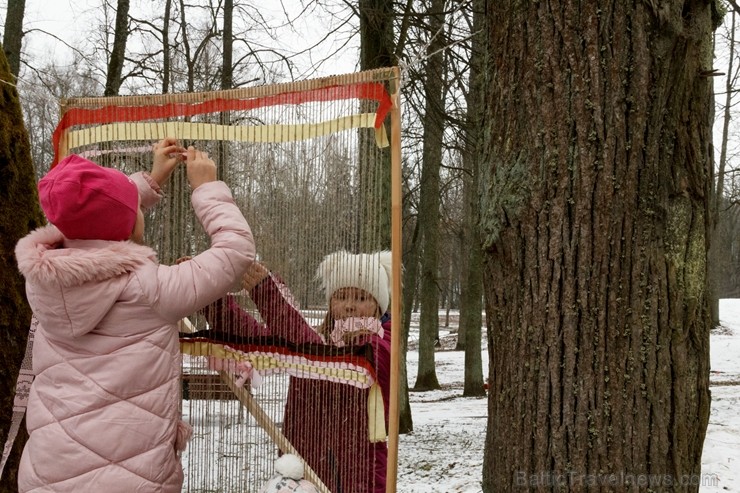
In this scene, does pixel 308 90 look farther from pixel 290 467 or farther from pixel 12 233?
pixel 12 233

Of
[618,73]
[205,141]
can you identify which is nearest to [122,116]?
[205,141]

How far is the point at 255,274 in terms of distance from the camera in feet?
7.58

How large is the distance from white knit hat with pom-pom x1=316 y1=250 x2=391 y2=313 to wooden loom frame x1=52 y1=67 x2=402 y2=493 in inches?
6.1

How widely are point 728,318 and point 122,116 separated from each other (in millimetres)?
26102

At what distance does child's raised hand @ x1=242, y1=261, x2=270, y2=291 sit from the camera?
231cm

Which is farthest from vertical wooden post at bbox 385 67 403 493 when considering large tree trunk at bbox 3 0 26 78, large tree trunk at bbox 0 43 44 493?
large tree trunk at bbox 3 0 26 78

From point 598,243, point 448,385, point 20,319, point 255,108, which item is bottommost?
point 448,385

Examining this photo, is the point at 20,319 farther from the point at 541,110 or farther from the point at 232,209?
the point at 541,110

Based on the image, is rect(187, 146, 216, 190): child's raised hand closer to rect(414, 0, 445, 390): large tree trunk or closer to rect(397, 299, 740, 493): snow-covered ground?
rect(397, 299, 740, 493): snow-covered ground

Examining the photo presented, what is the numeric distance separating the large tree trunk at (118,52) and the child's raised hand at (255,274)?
21.5 ft

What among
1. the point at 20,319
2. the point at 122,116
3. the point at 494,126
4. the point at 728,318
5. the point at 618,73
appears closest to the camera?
the point at 618,73

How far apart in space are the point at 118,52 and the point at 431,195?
5042 millimetres

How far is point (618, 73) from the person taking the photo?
1.82 meters

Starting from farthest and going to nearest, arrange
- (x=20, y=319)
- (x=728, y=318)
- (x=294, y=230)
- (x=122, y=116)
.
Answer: (x=728, y=318), (x=20, y=319), (x=122, y=116), (x=294, y=230)
